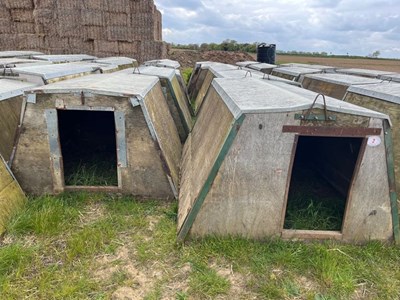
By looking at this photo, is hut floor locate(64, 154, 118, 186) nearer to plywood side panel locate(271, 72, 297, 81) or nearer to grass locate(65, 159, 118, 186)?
grass locate(65, 159, 118, 186)

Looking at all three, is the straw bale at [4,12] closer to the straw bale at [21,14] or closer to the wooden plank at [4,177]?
the straw bale at [21,14]

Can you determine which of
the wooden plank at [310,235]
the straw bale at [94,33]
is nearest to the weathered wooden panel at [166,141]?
the wooden plank at [310,235]

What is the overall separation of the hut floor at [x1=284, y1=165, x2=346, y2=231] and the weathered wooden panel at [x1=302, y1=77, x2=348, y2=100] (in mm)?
2048

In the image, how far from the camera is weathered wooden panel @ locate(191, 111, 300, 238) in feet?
10.4

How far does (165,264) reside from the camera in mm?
3275

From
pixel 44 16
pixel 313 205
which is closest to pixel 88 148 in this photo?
pixel 313 205

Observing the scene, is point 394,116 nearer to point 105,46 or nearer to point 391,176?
point 391,176

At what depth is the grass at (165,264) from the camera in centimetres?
292

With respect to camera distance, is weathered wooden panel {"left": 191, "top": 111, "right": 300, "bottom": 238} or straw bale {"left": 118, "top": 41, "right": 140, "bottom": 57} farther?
straw bale {"left": 118, "top": 41, "right": 140, "bottom": 57}

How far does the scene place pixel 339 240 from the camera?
11.8ft

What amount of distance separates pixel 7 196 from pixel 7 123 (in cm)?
146

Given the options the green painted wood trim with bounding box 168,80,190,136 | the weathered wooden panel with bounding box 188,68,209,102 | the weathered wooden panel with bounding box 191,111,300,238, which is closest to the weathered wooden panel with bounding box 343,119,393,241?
the weathered wooden panel with bounding box 191,111,300,238

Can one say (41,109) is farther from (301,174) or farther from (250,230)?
(301,174)

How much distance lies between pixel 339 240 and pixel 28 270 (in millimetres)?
3443
